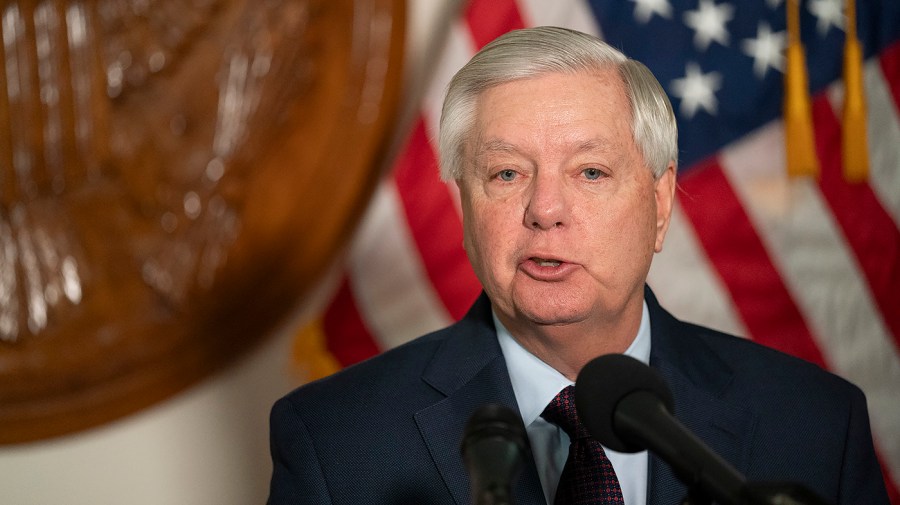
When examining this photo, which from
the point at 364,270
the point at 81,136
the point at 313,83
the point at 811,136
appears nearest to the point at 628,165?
the point at 811,136

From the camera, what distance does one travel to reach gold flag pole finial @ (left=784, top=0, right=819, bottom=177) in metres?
2.19

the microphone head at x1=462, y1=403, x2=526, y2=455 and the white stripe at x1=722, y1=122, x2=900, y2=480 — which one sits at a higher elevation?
the microphone head at x1=462, y1=403, x2=526, y2=455

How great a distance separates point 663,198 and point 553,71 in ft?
0.94

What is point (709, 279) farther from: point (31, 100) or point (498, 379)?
point (31, 100)

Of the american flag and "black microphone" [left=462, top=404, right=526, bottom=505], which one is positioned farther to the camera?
the american flag

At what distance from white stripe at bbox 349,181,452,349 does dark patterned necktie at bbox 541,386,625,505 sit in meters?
0.94

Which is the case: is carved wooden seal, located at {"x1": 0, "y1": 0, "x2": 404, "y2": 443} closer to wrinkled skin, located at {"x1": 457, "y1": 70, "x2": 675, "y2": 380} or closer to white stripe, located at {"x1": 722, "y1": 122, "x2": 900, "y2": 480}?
white stripe, located at {"x1": 722, "y1": 122, "x2": 900, "y2": 480}

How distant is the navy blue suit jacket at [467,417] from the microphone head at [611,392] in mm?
540

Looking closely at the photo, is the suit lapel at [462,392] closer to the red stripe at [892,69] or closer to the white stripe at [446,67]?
the white stripe at [446,67]

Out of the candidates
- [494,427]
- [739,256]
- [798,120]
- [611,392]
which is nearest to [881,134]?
[798,120]

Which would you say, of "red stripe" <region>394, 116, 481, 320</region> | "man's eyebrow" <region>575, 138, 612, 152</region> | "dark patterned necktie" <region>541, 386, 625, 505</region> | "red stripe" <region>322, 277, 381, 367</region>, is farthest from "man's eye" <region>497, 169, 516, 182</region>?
"red stripe" <region>322, 277, 381, 367</region>

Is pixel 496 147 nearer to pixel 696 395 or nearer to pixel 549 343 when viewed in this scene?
pixel 549 343

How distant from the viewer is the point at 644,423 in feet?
3.06

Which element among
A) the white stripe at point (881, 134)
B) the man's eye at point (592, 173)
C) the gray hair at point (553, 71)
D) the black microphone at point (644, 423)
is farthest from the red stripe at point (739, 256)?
the black microphone at point (644, 423)
